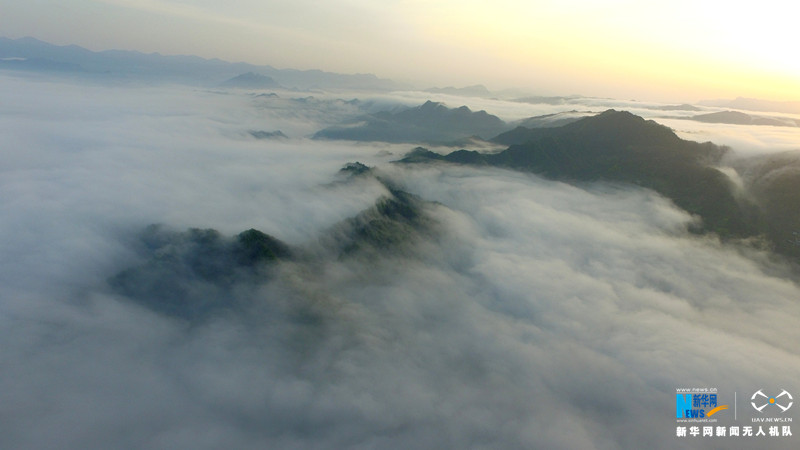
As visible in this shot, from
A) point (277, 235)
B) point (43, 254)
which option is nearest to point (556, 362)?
point (277, 235)

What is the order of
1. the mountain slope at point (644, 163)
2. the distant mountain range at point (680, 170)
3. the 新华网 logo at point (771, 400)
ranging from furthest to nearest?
the mountain slope at point (644, 163) < the distant mountain range at point (680, 170) < the 新华网 logo at point (771, 400)

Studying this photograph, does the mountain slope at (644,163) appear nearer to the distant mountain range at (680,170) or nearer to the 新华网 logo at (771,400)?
the distant mountain range at (680,170)

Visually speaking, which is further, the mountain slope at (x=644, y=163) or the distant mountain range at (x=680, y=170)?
the mountain slope at (x=644, y=163)

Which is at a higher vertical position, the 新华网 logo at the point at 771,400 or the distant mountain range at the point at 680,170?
the distant mountain range at the point at 680,170

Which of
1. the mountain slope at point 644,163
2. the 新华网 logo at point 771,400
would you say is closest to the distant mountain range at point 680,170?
the mountain slope at point 644,163

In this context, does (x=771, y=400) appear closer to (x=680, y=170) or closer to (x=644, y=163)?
(x=680, y=170)

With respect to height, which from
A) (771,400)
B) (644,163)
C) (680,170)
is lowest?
(771,400)

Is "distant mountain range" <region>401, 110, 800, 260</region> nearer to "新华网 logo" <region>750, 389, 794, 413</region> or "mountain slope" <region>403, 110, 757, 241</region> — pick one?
"mountain slope" <region>403, 110, 757, 241</region>

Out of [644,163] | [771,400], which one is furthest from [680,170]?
[771,400]

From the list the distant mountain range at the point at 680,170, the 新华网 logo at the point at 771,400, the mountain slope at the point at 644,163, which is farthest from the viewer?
the mountain slope at the point at 644,163

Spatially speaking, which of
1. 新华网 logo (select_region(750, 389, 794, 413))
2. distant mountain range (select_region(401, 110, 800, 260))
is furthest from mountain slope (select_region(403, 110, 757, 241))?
新华网 logo (select_region(750, 389, 794, 413))

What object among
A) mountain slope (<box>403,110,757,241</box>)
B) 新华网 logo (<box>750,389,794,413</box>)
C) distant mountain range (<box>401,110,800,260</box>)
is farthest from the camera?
mountain slope (<box>403,110,757,241</box>)

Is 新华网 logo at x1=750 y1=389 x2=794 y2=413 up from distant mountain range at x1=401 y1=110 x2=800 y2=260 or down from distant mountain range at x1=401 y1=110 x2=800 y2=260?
down
